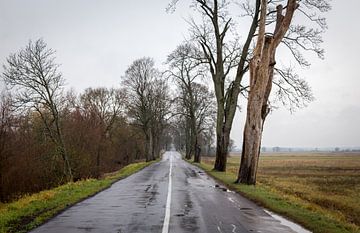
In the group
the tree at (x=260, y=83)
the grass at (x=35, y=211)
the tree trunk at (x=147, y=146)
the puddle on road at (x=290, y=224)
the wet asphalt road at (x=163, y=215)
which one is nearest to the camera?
the wet asphalt road at (x=163, y=215)

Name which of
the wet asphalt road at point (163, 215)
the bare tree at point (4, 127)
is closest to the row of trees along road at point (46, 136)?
the bare tree at point (4, 127)

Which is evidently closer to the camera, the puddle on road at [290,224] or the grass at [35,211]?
the puddle on road at [290,224]

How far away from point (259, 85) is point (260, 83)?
105mm

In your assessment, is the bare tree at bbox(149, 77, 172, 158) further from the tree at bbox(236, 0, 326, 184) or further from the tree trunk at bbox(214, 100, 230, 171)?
the tree at bbox(236, 0, 326, 184)

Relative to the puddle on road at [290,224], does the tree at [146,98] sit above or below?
above

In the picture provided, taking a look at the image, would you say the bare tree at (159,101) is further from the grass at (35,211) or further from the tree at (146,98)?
the grass at (35,211)

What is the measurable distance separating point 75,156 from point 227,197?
24387mm

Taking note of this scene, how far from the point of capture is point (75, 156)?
37.5 m

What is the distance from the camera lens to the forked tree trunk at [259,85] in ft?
65.1

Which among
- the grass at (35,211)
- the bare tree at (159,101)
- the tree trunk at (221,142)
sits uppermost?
the bare tree at (159,101)

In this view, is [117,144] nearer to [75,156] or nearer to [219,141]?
[75,156]

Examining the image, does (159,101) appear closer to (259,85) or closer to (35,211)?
(259,85)

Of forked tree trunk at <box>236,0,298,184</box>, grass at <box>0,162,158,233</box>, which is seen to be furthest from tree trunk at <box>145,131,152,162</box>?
grass at <box>0,162,158,233</box>

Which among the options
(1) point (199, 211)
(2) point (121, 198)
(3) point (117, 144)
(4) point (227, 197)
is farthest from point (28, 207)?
(3) point (117, 144)
